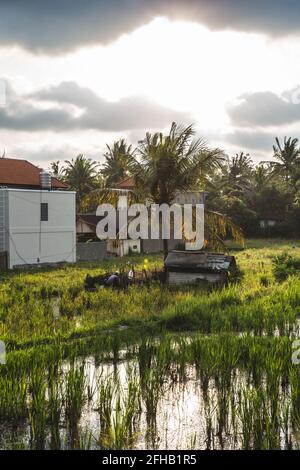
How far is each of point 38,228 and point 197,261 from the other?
13.3 meters

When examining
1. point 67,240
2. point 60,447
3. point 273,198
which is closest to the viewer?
point 60,447

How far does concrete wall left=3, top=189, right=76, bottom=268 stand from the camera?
26562mm

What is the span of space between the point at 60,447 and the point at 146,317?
6.37 metres

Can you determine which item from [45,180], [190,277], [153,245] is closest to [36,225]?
[45,180]

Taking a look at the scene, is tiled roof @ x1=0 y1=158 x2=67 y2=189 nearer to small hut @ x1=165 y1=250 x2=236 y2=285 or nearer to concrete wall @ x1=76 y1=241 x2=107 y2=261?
concrete wall @ x1=76 y1=241 x2=107 y2=261

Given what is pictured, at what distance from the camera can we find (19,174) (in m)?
30.4

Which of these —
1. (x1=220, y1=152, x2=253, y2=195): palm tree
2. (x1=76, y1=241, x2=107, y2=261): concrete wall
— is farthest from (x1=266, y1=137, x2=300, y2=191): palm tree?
(x1=76, y1=241, x2=107, y2=261): concrete wall

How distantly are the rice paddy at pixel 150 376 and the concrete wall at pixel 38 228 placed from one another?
13.9 meters

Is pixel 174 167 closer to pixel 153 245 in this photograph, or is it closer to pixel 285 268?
pixel 285 268

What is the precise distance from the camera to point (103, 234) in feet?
→ 116

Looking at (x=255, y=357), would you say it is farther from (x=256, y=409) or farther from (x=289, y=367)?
(x=256, y=409)

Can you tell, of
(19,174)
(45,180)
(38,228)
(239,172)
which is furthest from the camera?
(239,172)

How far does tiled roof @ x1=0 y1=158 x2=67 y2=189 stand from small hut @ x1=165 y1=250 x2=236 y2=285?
48.5 feet

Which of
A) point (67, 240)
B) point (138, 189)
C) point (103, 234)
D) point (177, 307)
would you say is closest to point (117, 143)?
point (103, 234)
